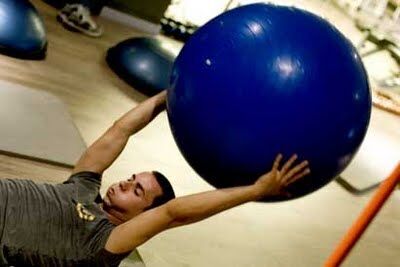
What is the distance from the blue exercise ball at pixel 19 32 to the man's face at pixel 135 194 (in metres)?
2.19

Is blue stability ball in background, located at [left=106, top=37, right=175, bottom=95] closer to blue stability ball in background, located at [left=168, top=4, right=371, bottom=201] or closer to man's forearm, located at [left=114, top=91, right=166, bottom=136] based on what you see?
man's forearm, located at [left=114, top=91, right=166, bottom=136]

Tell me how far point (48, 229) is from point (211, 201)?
0.59 meters

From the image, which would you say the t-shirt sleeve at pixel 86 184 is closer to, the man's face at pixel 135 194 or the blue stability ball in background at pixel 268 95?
the man's face at pixel 135 194

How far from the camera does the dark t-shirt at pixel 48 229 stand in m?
2.08

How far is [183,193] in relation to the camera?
358cm

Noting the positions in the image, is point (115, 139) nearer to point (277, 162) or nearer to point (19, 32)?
point (277, 162)

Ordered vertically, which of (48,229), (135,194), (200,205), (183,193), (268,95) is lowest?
(183,193)

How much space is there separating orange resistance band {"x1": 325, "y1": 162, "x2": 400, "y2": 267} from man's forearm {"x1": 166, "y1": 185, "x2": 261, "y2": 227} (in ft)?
1.19

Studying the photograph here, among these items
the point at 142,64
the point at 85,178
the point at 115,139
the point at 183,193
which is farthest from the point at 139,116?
the point at 142,64

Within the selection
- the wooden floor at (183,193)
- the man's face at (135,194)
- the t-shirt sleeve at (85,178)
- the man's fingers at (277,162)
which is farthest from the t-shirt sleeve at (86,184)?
the man's fingers at (277,162)

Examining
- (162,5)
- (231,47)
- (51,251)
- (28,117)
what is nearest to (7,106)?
(28,117)

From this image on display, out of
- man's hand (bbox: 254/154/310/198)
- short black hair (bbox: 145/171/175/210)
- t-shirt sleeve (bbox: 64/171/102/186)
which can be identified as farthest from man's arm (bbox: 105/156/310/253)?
t-shirt sleeve (bbox: 64/171/102/186)

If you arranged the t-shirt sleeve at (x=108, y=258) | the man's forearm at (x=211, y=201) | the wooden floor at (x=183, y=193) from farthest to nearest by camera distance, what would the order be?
the wooden floor at (x=183, y=193) < the t-shirt sleeve at (x=108, y=258) < the man's forearm at (x=211, y=201)

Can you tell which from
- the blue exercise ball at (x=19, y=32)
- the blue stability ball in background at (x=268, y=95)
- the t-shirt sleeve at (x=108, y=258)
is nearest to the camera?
the blue stability ball in background at (x=268, y=95)
